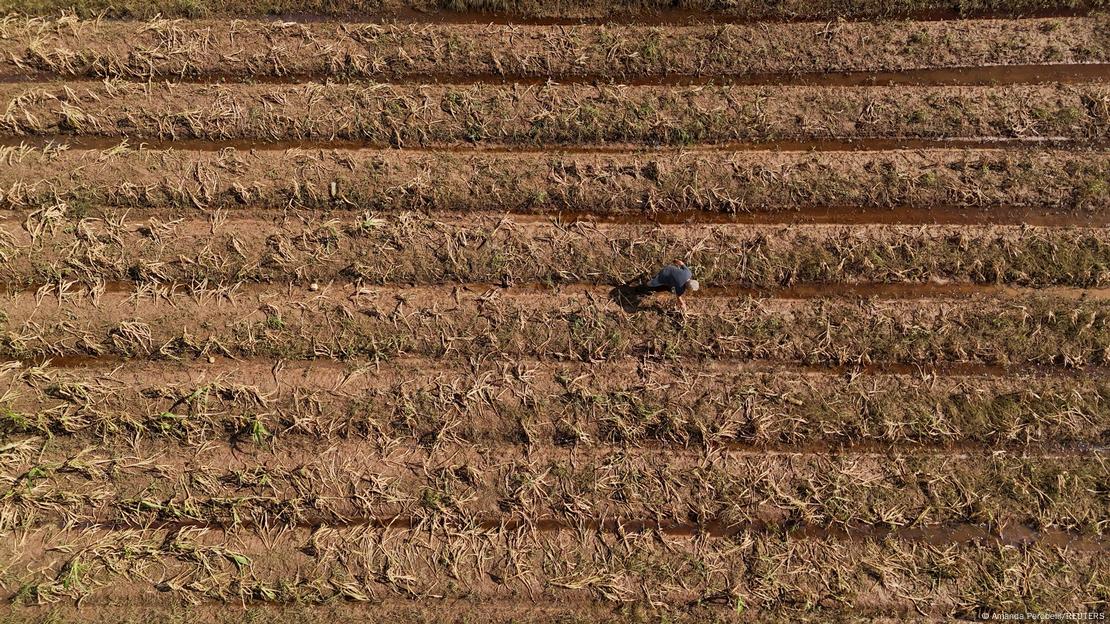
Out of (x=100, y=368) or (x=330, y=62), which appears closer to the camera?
(x=100, y=368)

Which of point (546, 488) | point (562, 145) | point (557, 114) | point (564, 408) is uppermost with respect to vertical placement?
point (557, 114)

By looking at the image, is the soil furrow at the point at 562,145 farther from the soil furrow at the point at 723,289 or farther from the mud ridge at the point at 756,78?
the soil furrow at the point at 723,289

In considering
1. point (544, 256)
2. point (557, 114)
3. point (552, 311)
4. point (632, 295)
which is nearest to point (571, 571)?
point (552, 311)

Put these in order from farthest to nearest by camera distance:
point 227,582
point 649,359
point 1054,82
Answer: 1. point 1054,82
2. point 649,359
3. point 227,582

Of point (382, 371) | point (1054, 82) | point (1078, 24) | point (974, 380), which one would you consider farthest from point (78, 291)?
point (1078, 24)

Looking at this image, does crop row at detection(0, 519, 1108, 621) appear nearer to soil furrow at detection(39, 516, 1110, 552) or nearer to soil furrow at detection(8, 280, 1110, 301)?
soil furrow at detection(39, 516, 1110, 552)

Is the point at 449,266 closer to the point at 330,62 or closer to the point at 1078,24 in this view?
the point at 330,62

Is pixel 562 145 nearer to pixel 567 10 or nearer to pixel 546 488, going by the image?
pixel 567 10

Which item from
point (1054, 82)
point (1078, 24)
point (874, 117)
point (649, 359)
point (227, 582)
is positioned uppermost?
point (1078, 24)
